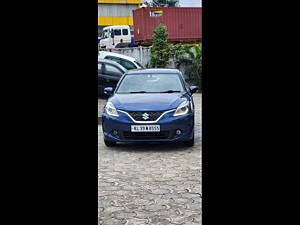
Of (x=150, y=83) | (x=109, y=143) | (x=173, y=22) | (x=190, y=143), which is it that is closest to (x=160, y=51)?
(x=173, y=22)

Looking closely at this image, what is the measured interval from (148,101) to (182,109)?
2.02 feet

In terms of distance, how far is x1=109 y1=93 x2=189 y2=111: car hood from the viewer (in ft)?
26.6

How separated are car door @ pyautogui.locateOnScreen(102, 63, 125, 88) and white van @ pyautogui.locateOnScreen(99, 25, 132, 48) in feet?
55.9

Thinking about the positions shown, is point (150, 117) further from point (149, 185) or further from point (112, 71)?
point (112, 71)

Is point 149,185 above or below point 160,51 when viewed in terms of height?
below

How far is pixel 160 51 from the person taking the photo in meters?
23.2

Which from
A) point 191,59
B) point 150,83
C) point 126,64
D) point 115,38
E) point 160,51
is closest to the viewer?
point 150,83

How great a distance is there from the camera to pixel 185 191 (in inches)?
223
